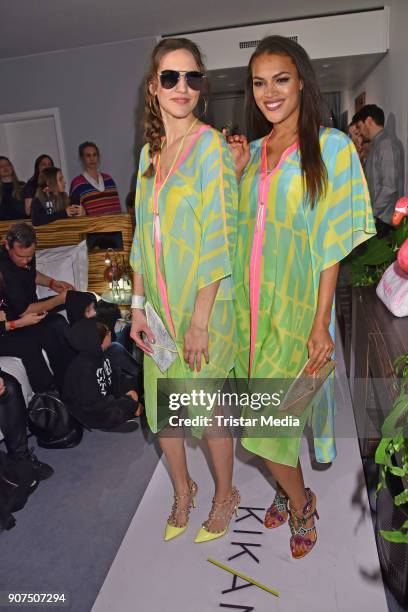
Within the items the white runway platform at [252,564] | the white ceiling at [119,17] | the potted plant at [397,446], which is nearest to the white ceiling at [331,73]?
the white ceiling at [119,17]

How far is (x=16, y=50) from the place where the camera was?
5.47 m

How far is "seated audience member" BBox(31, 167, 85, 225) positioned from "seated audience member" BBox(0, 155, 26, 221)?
450 millimetres

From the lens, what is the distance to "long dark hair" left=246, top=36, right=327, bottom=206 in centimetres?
124

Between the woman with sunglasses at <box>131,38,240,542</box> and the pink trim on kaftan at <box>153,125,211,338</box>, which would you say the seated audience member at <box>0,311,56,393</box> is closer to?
the woman with sunglasses at <box>131,38,240,542</box>

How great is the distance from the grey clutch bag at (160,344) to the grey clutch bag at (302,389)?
355 millimetres

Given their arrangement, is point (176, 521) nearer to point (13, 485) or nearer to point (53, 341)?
point (13, 485)

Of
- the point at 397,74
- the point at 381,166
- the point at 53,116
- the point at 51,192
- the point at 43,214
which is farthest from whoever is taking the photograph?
the point at 53,116

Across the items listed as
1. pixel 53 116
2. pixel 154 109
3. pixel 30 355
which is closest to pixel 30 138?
pixel 53 116

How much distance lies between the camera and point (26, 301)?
9.37 ft

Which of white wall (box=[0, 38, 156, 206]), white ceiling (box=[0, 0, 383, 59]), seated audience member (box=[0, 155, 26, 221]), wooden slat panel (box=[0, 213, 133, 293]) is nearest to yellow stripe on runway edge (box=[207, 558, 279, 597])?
wooden slat panel (box=[0, 213, 133, 293])

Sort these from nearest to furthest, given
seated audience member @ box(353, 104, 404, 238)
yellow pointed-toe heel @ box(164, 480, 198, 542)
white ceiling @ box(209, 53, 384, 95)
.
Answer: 1. yellow pointed-toe heel @ box(164, 480, 198, 542)
2. seated audience member @ box(353, 104, 404, 238)
3. white ceiling @ box(209, 53, 384, 95)

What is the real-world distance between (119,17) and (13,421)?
3964 millimetres

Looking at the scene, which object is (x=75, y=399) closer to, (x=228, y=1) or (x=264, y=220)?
(x=264, y=220)

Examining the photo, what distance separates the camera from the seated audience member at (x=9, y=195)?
158 inches
